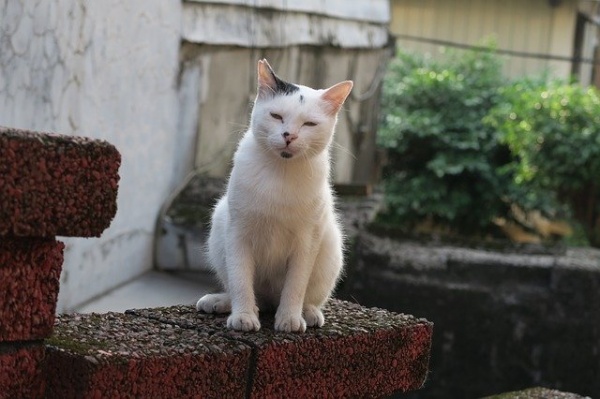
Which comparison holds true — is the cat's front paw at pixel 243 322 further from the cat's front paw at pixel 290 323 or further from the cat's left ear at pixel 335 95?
the cat's left ear at pixel 335 95

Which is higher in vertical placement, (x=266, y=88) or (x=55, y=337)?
(x=266, y=88)

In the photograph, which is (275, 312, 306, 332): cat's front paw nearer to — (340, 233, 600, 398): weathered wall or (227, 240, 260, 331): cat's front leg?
(227, 240, 260, 331): cat's front leg

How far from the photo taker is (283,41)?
7027mm

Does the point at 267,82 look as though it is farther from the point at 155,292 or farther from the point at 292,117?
the point at 155,292

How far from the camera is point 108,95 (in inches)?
193

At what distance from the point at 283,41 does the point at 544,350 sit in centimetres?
267

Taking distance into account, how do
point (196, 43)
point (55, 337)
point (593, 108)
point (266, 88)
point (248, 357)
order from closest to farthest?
point (55, 337) < point (248, 357) < point (266, 88) < point (196, 43) < point (593, 108)

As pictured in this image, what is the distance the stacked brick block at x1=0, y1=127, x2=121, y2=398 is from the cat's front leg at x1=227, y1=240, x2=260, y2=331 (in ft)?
2.73

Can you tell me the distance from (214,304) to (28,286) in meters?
1.07

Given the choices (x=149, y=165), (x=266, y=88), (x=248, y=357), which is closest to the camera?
(x=248, y=357)

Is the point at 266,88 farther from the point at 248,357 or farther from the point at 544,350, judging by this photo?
the point at 544,350

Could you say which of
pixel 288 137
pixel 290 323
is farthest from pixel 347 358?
pixel 288 137

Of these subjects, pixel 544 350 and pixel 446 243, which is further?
pixel 446 243

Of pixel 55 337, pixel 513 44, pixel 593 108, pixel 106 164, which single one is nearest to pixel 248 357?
pixel 55 337
